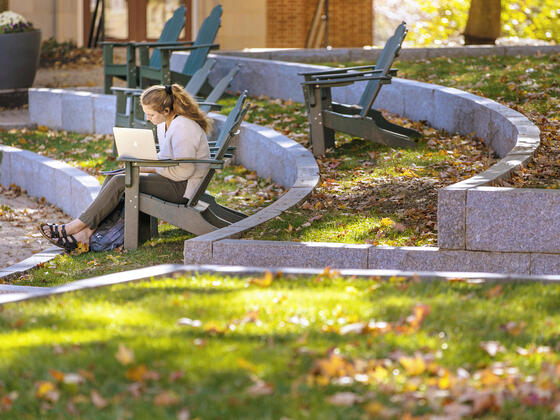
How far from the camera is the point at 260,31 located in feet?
75.2

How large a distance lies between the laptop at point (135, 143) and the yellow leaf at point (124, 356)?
3.51 m

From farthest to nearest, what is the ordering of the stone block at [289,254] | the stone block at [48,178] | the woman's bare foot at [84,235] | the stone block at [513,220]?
the stone block at [48,178] → the woman's bare foot at [84,235] → the stone block at [289,254] → the stone block at [513,220]

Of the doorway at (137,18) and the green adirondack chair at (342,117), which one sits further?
the doorway at (137,18)

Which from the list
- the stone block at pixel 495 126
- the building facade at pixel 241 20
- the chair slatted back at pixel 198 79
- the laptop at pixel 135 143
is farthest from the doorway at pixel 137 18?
the laptop at pixel 135 143

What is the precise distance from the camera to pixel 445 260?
5.77m

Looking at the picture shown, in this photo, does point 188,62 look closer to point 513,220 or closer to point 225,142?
point 225,142

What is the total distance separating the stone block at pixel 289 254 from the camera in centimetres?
588

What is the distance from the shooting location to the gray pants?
7328 mm

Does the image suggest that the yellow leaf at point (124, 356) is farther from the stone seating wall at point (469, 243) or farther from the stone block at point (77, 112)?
the stone block at point (77, 112)

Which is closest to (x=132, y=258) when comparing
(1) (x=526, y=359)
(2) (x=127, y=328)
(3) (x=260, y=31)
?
(2) (x=127, y=328)

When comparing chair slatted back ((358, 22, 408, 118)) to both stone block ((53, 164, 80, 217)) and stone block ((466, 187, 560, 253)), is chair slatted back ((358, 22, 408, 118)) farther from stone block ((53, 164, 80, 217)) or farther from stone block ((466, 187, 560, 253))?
stone block ((466, 187, 560, 253))

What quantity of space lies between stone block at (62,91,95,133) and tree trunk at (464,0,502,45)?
22.6 ft

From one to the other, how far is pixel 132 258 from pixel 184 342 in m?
3.21

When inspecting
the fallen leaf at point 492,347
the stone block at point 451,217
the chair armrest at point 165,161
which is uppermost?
the chair armrest at point 165,161
